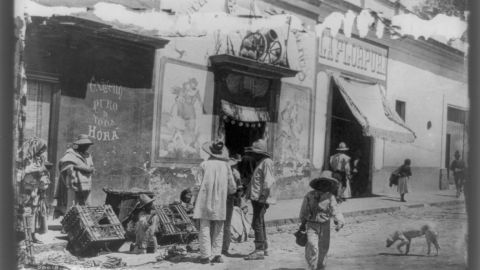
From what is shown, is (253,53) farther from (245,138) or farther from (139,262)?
(139,262)

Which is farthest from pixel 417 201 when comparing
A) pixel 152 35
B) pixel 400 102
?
pixel 152 35

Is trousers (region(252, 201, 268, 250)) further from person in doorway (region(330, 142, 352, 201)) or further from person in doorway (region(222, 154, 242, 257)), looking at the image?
person in doorway (region(330, 142, 352, 201))

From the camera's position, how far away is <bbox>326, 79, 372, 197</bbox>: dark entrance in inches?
267

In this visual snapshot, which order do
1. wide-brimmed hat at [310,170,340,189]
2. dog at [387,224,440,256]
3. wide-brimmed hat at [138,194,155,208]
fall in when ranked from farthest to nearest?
dog at [387,224,440,256]
wide-brimmed hat at [310,170,340,189]
wide-brimmed hat at [138,194,155,208]

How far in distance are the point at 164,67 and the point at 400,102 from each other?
282 cm

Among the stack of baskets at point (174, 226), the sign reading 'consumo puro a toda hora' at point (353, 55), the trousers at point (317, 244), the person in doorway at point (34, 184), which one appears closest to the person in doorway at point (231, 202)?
the stack of baskets at point (174, 226)

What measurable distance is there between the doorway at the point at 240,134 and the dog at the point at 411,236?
1953mm

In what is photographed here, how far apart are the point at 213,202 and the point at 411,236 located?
95.2 inches

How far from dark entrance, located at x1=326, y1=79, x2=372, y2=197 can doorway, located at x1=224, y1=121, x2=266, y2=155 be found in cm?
87

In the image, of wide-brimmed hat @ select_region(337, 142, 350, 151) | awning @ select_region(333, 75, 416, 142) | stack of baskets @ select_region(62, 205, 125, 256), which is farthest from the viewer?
awning @ select_region(333, 75, 416, 142)

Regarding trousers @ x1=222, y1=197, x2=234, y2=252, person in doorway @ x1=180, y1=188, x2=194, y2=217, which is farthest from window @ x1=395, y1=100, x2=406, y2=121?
person in doorway @ x1=180, y1=188, x2=194, y2=217

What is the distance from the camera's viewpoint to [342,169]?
6.86m

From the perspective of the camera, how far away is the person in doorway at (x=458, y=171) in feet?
22.5

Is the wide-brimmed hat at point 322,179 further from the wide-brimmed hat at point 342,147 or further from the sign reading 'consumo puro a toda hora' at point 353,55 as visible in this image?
the sign reading 'consumo puro a toda hora' at point 353,55
